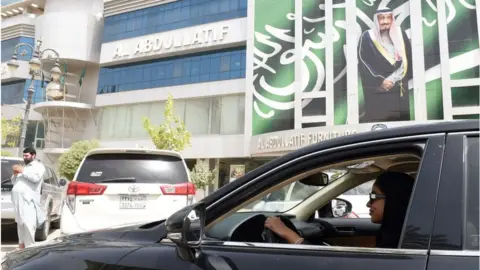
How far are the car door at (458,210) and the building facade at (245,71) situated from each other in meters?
20.3

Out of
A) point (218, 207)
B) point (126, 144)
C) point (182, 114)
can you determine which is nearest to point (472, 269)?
point (218, 207)

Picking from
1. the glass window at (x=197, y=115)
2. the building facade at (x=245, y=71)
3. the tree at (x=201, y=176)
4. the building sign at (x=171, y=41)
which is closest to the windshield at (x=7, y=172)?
the building facade at (x=245, y=71)

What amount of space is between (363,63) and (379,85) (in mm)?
1734

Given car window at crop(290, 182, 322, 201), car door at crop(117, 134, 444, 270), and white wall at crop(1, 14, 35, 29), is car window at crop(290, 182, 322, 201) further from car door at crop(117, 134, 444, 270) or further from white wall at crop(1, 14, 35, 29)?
white wall at crop(1, 14, 35, 29)

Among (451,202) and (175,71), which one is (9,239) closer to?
(451,202)

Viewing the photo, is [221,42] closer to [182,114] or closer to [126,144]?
→ [182,114]

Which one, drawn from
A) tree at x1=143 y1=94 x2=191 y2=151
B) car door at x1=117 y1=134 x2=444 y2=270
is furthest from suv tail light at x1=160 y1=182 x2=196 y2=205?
tree at x1=143 y1=94 x2=191 y2=151

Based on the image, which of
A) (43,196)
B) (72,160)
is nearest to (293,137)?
(72,160)

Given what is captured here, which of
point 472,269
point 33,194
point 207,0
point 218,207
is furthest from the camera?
point 207,0

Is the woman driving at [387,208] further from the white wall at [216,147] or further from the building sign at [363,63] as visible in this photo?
the white wall at [216,147]

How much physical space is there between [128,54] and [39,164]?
28.1 m

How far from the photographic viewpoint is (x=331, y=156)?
5.03 feet

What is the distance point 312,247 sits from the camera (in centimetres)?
146

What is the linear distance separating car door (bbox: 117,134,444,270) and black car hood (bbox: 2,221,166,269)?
0.08 meters
